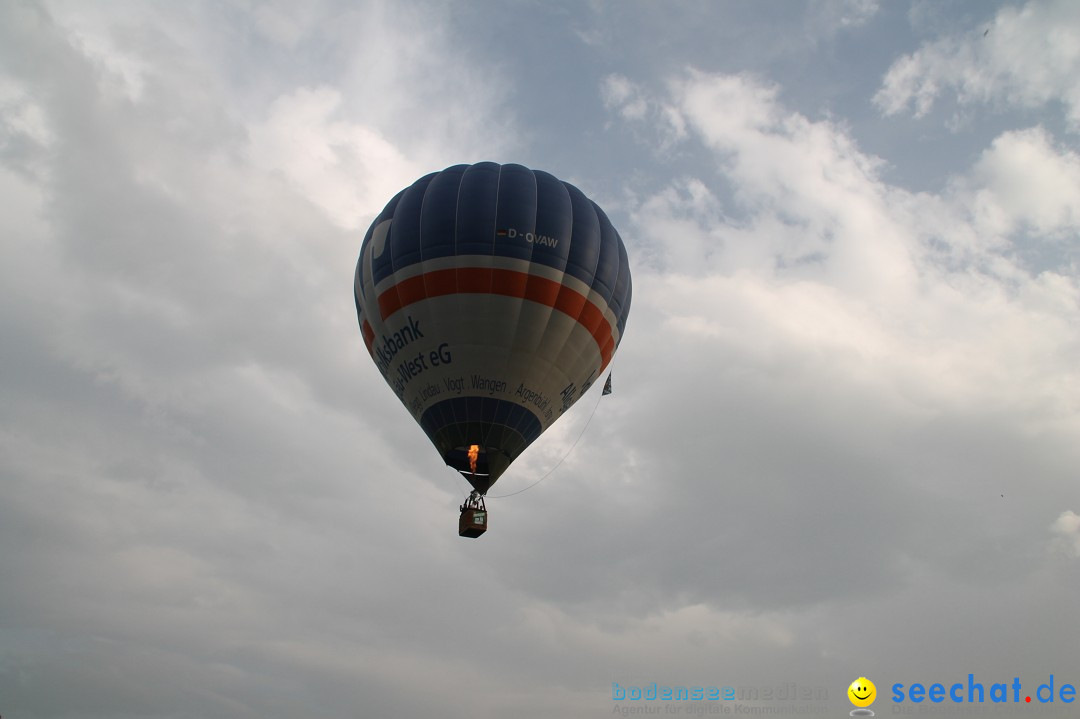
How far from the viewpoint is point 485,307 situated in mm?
22188

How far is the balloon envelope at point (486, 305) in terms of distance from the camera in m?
22.3

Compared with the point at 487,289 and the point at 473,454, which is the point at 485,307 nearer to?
the point at 487,289

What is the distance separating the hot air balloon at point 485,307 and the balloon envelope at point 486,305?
3 centimetres

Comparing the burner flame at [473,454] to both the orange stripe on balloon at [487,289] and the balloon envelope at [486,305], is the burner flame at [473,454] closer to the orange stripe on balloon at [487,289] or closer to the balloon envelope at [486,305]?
the balloon envelope at [486,305]

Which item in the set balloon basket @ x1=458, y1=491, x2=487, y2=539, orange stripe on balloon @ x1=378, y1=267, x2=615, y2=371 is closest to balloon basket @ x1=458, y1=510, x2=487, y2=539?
balloon basket @ x1=458, y1=491, x2=487, y2=539

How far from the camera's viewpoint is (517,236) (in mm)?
22703

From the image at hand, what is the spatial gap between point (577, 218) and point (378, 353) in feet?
25.3

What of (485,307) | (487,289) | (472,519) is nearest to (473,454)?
(472,519)

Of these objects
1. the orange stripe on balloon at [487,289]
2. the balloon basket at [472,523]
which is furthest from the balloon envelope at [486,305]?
the balloon basket at [472,523]

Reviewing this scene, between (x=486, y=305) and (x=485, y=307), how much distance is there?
7 cm

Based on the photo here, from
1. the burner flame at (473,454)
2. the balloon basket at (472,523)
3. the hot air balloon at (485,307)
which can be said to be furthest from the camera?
the hot air balloon at (485,307)

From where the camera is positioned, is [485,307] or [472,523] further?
[485,307]

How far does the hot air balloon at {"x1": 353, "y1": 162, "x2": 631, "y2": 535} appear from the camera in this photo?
22.3 metres

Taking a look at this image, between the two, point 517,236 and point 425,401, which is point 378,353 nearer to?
point 425,401
